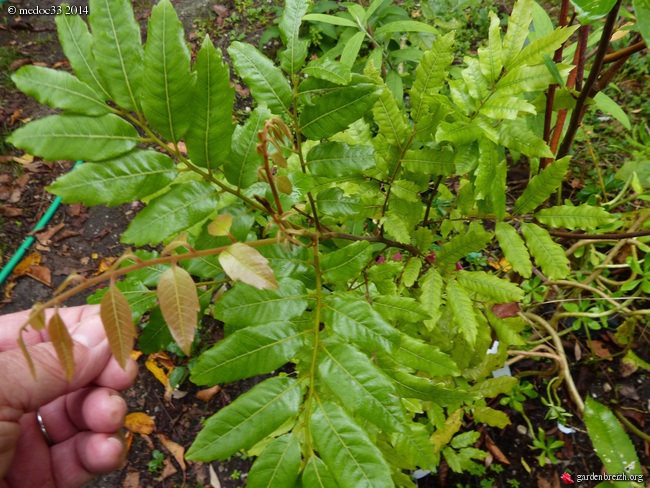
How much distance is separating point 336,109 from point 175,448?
2.27m

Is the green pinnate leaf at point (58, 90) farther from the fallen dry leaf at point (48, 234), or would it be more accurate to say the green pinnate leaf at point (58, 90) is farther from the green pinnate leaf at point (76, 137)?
the fallen dry leaf at point (48, 234)

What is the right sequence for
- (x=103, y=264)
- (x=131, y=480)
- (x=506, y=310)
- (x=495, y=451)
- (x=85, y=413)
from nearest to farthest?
(x=85, y=413) < (x=506, y=310) < (x=495, y=451) < (x=131, y=480) < (x=103, y=264)

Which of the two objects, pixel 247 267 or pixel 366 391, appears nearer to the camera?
pixel 247 267

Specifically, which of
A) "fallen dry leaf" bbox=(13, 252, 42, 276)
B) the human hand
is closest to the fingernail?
the human hand

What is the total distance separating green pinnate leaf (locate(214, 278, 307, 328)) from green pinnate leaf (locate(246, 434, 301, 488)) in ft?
0.76

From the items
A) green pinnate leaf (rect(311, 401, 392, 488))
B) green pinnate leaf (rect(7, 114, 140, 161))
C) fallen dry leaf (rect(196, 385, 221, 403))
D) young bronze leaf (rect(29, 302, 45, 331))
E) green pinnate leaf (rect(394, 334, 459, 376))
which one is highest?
green pinnate leaf (rect(7, 114, 140, 161))

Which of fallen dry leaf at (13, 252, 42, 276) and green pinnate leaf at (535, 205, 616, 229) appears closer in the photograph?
green pinnate leaf at (535, 205, 616, 229)

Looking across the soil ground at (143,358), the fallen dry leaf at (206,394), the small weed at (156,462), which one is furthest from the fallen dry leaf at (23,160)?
the small weed at (156,462)

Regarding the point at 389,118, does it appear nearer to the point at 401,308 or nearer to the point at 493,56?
the point at 493,56

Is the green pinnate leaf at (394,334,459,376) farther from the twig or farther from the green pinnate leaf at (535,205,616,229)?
the twig

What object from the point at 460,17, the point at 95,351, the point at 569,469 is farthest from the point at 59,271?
the point at 460,17

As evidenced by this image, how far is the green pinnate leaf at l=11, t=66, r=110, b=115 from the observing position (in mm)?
715

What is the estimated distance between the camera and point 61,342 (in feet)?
1.93

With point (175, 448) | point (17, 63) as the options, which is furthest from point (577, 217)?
point (17, 63)
